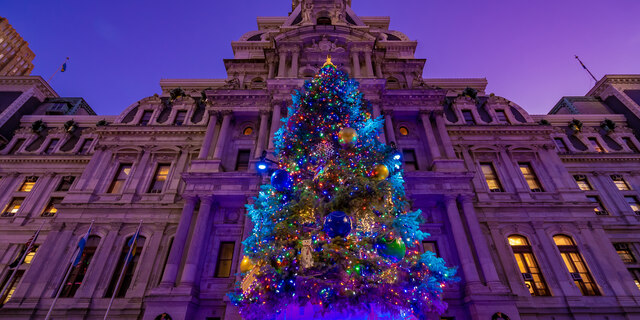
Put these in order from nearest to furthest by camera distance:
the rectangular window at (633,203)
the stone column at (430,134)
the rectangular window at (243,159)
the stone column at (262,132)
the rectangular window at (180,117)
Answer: the stone column at (262,132) → the stone column at (430,134) → the rectangular window at (243,159) → the rectangular window at (633,203) → the rectangular window at (180,117)

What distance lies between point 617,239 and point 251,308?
22.9 metres

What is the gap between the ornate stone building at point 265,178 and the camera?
14227 millimetres

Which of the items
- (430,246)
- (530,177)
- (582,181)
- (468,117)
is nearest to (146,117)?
(430,246)

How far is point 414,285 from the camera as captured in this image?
25.6ft

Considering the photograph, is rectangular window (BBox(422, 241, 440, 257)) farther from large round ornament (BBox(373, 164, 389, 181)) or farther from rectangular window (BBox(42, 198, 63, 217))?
rectangular window (BBox(42, 198, 63, 217))

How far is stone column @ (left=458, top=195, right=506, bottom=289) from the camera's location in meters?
13.2

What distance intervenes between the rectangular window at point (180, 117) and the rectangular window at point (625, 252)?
2937 centimetres

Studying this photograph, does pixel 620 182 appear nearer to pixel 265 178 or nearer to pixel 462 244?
pixel 462 244

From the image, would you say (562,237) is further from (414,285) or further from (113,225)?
(113,225)

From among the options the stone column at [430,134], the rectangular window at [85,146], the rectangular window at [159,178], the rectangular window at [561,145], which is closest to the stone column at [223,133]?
the rectangular window at [159,178]

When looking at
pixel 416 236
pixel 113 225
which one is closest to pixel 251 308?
pixel 416 236

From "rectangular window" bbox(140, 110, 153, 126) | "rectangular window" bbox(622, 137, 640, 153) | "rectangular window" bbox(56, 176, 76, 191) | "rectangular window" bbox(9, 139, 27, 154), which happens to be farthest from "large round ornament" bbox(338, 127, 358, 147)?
"rectangular window" bbox(9, 139, 27, 154)

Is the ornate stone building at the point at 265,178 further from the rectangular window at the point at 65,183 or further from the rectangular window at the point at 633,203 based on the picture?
the rectangular window at the point at 633,203

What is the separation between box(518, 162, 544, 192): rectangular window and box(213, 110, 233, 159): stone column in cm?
1853
